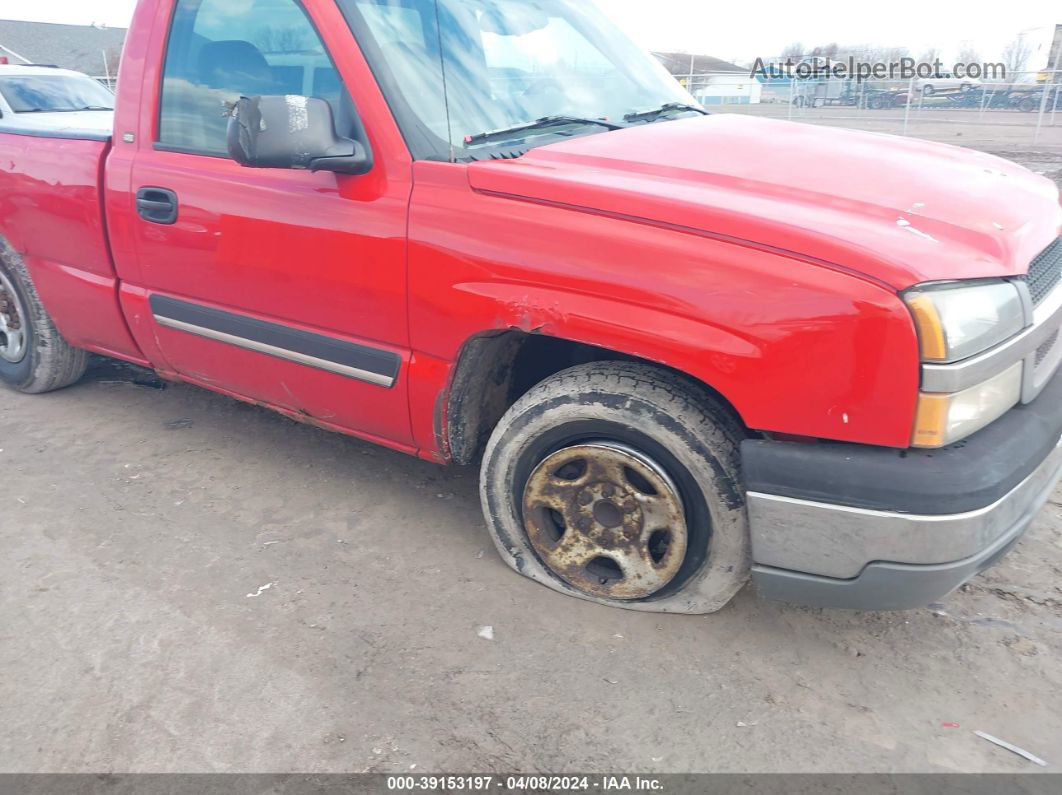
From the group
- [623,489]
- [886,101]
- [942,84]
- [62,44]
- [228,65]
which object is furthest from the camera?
[62,44]

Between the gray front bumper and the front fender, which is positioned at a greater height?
the front fender

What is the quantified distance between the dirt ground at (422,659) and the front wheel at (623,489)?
14 centimetres

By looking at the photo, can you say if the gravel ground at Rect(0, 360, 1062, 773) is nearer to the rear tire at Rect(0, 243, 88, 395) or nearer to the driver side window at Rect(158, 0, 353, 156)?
the rear tire at Rect(0, 243, 88, 395)

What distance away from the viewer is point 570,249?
2195mm

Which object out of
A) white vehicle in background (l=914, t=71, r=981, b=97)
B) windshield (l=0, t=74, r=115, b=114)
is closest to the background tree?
white vehicle in background (l=914, t=71, r=981, b=97)

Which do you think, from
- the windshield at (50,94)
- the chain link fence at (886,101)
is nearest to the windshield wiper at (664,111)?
the windshield at (50,94)

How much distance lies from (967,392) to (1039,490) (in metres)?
0.53

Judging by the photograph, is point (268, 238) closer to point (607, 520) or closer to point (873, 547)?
point (607, 520)

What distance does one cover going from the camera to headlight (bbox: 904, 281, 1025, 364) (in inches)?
73.3

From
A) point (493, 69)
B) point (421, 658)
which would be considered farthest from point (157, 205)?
point (421, 658)

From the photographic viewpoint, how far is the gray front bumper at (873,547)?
78.3 inches

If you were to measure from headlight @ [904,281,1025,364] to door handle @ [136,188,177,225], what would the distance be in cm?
248

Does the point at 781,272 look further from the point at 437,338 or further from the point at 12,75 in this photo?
the point at 12,75

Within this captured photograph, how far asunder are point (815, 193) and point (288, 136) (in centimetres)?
147
